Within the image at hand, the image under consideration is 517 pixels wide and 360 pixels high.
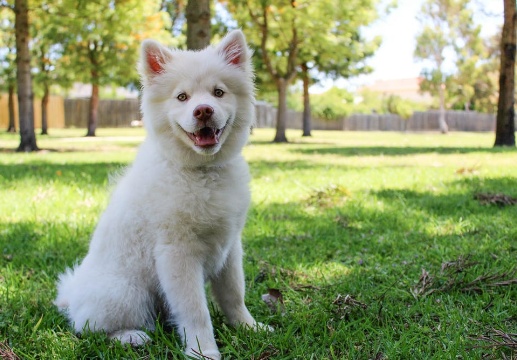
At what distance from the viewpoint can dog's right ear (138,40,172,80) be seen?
8.18 feet

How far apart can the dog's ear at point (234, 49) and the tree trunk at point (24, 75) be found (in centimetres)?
1167

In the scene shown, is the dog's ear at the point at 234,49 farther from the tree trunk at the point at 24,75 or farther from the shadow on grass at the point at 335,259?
the tree trunk at the point at 24,75

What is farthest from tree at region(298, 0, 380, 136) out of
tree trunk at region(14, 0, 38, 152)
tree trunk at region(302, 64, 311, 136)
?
tree trunk at region(14, 0, 38, 152)

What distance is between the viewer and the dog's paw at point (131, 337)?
7.98ft

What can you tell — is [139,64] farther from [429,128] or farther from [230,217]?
[429,128]

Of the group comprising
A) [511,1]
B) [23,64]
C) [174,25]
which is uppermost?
[174,25]

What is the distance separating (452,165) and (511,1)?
751 centimetres

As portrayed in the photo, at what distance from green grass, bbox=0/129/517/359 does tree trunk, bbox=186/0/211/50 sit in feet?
7.68

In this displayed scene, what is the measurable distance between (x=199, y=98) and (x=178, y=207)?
1.67 ft

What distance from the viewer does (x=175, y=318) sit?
8.01ft

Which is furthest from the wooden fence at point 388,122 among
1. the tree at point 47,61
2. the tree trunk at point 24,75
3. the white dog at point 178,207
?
the white dog at point 178,207

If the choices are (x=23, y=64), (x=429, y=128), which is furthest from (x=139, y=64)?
(x=429, y=128)

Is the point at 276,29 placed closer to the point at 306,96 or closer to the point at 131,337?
the point at 306,96

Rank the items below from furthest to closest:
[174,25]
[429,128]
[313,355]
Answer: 1. [429,128]
2. [174,25]
3. [313,355]
